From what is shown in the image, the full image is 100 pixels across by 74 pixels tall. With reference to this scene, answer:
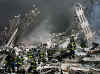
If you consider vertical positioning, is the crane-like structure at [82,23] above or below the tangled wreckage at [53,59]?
above

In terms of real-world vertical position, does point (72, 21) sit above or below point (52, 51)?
above

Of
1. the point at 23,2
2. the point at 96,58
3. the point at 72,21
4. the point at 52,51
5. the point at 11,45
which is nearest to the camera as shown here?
the point at 96,58

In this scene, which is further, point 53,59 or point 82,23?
point 82,23

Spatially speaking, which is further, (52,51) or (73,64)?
(52,51)

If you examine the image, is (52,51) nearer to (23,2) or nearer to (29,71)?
(29,71)

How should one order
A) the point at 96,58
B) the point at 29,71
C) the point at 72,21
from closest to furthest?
the point at 29,71 → the point at 96,58 → the point at 72,21

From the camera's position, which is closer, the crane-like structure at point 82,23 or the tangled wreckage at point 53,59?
the tangled wreckage at point 53,59

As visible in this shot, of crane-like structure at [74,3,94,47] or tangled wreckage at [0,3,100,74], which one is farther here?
crane-like structure at [74,3,94,47]

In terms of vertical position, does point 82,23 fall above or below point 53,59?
above

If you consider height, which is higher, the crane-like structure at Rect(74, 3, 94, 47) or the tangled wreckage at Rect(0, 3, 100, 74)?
the crane-like structure at Rect(74, 3, 94, 47)

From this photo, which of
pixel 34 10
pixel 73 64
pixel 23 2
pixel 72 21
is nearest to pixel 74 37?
pixel 72 21

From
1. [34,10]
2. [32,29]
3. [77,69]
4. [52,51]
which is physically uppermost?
[34,10]
